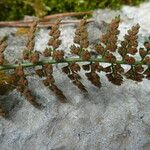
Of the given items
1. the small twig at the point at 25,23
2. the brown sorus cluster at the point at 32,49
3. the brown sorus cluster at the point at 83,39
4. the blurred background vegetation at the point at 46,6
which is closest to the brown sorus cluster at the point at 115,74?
the brown sorus cluster at the point at 83,39

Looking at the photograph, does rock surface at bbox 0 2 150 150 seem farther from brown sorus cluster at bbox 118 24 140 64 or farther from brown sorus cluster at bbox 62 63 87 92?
brown sorus cluster at bbox 118 24 140 64

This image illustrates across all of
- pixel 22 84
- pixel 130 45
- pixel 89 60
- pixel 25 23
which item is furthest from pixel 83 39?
pixel 25 23

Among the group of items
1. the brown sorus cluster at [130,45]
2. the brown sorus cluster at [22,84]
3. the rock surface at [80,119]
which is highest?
the brown sorus cluster at [130,45]

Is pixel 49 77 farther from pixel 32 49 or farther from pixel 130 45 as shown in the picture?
pixel 130 45

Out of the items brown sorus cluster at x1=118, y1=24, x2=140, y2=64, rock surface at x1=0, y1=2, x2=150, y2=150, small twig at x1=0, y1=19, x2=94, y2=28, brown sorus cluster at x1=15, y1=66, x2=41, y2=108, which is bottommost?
rock surface at x1=0, y1=2, x2=150, y2=150

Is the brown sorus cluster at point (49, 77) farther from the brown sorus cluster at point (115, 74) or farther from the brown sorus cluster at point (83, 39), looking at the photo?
the brown sorus cluster at point (115, 74)

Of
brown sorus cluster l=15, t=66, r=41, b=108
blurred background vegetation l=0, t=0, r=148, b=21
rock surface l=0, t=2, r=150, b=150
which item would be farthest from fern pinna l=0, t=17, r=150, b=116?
blurred background vegetation l=0, t=0, r=148, b=21
